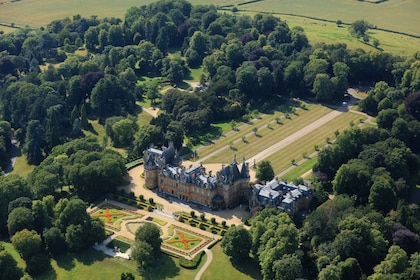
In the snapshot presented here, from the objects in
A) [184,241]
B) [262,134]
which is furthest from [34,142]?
[262,134]

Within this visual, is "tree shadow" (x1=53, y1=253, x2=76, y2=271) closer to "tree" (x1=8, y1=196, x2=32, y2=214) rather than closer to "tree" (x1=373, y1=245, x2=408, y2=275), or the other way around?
"tree" (x1=8, y1=196, x2=32, y2=214)

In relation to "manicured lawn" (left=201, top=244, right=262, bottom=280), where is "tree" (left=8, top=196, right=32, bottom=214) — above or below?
above

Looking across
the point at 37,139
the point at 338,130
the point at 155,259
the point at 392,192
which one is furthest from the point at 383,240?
the point at 37,139

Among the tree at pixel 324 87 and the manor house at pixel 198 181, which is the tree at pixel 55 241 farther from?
the tree at pixel 324 87

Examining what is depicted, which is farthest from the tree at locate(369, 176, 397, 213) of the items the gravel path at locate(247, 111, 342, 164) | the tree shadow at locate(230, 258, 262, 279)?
the gravel path at locate(247, 111, 342, 164)

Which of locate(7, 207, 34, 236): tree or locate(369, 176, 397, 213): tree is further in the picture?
locate(369, 176, 397, 213): tree

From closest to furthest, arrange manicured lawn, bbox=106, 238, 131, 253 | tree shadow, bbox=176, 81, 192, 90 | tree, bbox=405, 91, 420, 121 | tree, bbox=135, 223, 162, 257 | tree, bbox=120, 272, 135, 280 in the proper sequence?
tree, bbox=120, 272, 135, 280
tree, bbox=135, 223, 162, 257
manicured lawn, bbox=106, 238, 131, 253
tree, bbox=405, 91, 420, 121
tree shadow, bbox=176, 81, 192, 90
